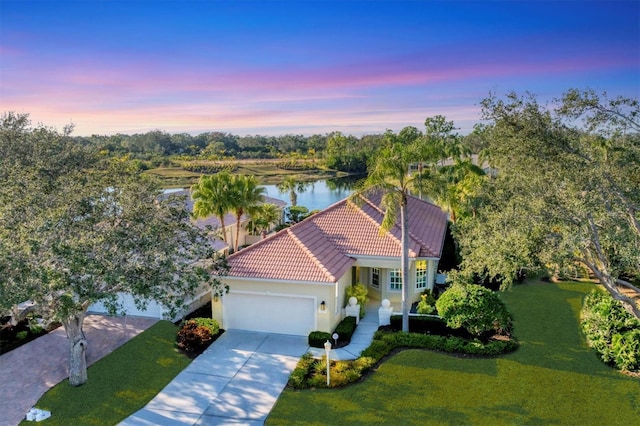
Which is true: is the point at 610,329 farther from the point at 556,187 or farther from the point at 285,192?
the point at 285,192

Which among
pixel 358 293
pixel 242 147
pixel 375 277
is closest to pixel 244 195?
pixel 375 277

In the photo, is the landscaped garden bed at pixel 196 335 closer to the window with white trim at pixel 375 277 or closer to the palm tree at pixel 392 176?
the window with white trim at pixel 375 277

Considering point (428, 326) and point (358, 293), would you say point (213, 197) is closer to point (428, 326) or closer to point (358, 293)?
point (358, 293)

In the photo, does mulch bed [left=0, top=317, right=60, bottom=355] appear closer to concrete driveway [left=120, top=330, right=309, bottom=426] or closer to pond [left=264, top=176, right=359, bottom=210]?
concrete driveway [left=120, top=330, right=309, bottom=426]

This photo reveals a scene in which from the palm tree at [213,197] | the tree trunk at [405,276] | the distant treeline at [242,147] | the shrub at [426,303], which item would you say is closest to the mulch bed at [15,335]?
the palm tree at [213,197]

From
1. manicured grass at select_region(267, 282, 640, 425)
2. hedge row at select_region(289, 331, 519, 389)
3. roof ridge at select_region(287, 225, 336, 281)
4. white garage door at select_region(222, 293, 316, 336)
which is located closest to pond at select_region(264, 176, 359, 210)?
roof ridge at select_region(287, 225, 336, 281)

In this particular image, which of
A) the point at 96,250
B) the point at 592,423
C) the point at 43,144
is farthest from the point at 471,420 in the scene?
the point at 43,144
